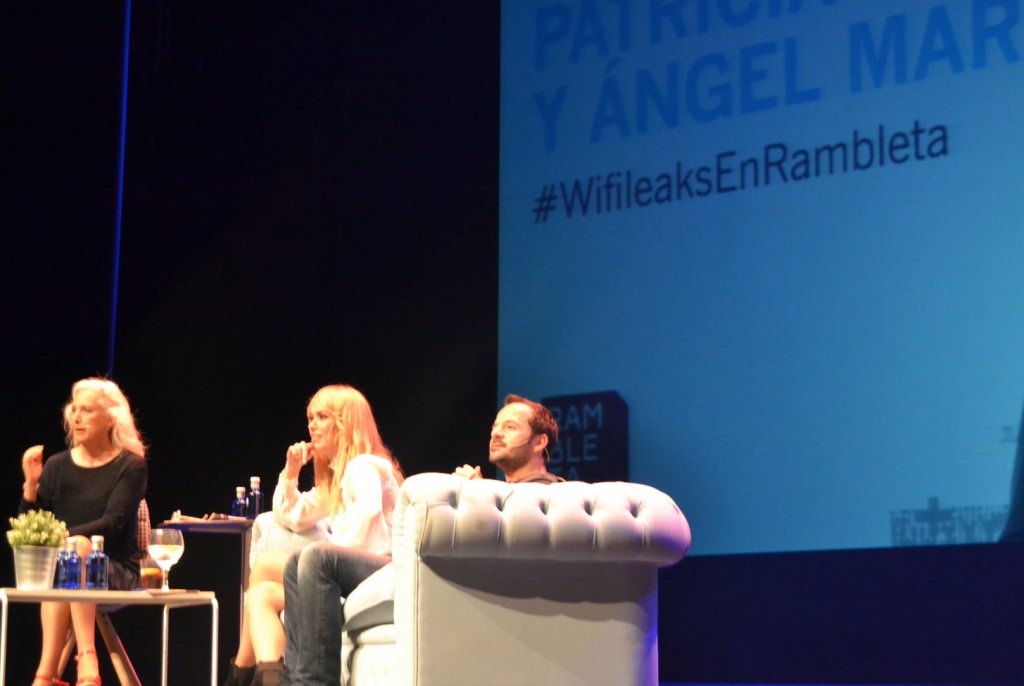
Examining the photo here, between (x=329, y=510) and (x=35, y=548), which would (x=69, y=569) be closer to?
(x=35, y=548)

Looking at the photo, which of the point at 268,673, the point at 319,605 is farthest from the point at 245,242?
the point at 319,605

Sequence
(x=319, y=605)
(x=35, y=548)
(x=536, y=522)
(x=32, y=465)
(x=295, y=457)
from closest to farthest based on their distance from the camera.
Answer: (x=536, y=522), (x=319, y=605), (x=35, y=548), (x=295, y=457), (x=32, y=465)

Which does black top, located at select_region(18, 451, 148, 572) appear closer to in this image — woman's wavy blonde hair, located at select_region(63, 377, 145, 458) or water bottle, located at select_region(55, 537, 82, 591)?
woman's wavy blonde hair, located at select_region(63, 377, 145, 458)

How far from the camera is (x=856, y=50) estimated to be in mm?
5215

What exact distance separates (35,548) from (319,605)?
2.62 feet

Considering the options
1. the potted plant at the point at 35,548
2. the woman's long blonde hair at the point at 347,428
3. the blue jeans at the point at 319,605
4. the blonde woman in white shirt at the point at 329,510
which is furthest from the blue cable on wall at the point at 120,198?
the blue jeans at the point at 319,605

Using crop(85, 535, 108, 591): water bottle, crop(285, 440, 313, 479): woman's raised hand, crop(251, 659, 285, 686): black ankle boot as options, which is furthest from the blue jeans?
crop(285, 440, 313, 479): woman's raised hand

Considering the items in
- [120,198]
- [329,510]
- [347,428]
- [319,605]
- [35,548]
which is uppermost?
[120,198]

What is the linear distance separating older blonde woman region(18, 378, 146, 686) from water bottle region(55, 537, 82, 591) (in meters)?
0.49

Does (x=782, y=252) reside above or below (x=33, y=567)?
above

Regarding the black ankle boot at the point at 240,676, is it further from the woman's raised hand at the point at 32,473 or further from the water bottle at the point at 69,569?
the woman's raised hand at the point at 32,473

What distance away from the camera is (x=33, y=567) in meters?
3.66

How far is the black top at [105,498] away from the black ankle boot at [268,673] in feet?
2.70

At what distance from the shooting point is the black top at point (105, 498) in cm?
448
